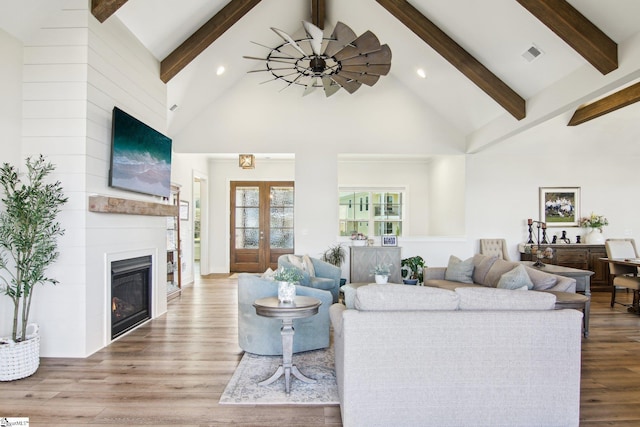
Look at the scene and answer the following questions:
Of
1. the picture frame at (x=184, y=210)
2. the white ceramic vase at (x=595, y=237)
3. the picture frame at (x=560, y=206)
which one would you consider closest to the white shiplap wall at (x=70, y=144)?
the picture frame at (x=184, y=210)

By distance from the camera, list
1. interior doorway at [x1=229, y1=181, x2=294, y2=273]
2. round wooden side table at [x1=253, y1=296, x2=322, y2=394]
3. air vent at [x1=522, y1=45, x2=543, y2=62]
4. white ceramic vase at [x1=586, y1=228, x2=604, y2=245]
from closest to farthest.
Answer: round wooden side table at [x1=253, y1=296, x2=322, y2=394], air vent at [x1=522, y1=45, x2=543, y2=62], white ceramic vase at [x1=586, y1=228, x2=604, y2=245], interior doorway at [x1=229, y1=181, x2=294, y2=273]

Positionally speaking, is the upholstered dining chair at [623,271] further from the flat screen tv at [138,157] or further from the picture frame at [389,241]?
the flat screen tv at [138,157]

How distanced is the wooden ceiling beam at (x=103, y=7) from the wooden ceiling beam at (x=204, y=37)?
1346mm

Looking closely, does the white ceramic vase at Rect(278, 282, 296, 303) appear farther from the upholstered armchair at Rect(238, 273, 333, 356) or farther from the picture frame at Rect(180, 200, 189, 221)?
the picture frame at Rect(180, 200, 189, 221)

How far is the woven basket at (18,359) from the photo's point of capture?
10.7 feet

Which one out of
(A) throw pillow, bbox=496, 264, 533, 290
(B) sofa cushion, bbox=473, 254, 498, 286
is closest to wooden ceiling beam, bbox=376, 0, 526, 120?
(B) sofa cushion, bbox=473, 254, 498, 286

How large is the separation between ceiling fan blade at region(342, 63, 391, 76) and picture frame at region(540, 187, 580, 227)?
193 inches

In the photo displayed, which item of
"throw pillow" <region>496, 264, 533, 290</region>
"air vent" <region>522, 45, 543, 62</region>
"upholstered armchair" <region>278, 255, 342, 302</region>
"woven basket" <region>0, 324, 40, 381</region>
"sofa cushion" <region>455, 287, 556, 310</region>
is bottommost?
"woven basket" <region>0, 324, 40, 381</region>

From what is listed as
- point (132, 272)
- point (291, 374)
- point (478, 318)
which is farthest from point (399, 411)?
point (132, 272)

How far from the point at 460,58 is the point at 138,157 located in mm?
4379

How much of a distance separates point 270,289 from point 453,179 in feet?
17.9

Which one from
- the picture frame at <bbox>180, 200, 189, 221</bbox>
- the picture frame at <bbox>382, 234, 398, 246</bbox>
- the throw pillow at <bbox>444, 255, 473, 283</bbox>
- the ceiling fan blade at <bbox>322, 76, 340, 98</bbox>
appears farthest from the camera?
the picture frame at <bbox>180, 200, 189, 221</bbox>

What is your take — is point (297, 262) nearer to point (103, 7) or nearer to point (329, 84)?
point (329, 84)

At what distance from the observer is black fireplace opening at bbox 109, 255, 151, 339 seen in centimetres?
445
